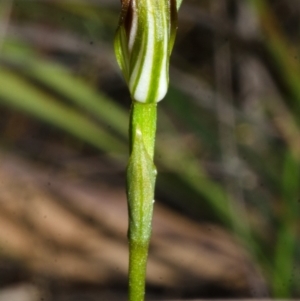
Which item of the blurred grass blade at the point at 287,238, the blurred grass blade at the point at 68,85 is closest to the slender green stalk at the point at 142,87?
the blurred grass blade at the point at 287,238

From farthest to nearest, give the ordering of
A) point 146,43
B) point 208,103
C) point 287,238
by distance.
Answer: point 208,103 → point 287,238 → point 146,43

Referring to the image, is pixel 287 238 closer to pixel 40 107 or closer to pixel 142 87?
pixel 40 107

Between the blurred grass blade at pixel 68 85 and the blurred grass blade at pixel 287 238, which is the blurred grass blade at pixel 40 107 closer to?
the blurred grass blade at pixel 68 85

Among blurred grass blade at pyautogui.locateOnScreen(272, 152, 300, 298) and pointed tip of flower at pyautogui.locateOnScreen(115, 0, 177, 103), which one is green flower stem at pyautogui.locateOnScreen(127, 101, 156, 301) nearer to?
pointed tip of flower at pyautogui.locateOnScreen(115, 0, 177, 103)

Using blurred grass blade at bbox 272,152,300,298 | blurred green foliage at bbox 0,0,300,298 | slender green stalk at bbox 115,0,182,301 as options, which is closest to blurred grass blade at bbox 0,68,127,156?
blurred green foliage at bbox 0,0,300,298

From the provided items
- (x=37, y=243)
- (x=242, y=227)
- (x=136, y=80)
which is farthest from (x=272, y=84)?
(x=136, y=80)

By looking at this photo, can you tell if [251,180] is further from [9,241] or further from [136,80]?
[136,80]

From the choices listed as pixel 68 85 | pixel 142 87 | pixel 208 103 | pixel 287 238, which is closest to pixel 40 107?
pixel 68 85
